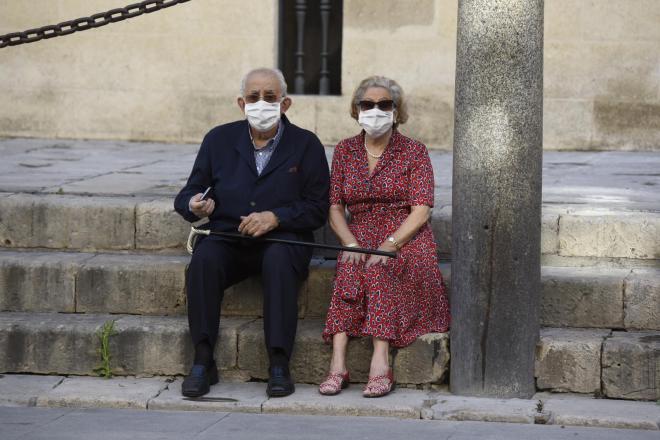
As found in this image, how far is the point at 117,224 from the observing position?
7.27m

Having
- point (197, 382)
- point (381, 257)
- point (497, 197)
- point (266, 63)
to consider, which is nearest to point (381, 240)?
point (381, 257)

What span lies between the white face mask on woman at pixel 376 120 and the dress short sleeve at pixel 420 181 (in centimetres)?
18

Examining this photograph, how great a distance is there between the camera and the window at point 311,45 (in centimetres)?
1074

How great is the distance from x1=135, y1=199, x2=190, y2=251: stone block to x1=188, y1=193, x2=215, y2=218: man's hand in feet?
2.10

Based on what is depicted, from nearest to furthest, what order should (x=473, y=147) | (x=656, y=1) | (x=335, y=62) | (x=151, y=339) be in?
(x=473, y=147) → (x=151, y=339) → (x=656, y=1) → (x=335, y=62)

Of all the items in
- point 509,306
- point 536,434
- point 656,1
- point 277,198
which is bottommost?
point 536,434

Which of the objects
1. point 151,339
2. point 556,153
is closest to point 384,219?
point 151,339

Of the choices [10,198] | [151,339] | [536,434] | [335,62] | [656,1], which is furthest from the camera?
[335,62]

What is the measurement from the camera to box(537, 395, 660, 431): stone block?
582 centimetres

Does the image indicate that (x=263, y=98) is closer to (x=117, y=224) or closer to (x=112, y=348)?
(x=117, y=224)

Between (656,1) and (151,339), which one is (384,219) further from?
(656,1)

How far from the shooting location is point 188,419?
19.5ft

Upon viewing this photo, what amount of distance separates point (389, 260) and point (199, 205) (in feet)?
2.93

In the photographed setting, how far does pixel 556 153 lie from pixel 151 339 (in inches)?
173
